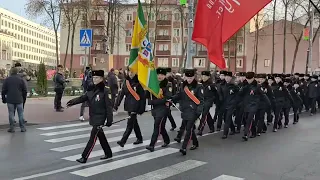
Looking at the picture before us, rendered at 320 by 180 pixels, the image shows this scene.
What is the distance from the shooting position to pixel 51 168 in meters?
7.52

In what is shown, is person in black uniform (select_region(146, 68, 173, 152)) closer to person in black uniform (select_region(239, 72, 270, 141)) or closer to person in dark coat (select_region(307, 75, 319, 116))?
person in black uniform (select_region(239, 72, 270, 141))

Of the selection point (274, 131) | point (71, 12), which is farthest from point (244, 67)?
point (274, 131)

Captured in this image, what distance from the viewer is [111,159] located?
8344mm

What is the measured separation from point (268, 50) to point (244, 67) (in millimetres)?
7296

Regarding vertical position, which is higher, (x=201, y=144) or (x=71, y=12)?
(x=71, y=12)

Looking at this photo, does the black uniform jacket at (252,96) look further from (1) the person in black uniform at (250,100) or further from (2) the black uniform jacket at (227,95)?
(2) the black uniform jacket at (227,95)

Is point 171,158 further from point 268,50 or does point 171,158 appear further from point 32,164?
point 268,50

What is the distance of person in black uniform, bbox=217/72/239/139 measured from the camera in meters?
11.4

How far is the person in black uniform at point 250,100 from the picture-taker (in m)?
11.4

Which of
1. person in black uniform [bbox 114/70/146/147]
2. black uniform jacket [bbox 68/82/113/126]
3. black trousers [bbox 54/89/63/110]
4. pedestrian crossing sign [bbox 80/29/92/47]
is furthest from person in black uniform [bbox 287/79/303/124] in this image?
black uniform jacket [bbox 68/82/113/126]

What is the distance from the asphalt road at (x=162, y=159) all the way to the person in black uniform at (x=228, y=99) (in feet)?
1.31

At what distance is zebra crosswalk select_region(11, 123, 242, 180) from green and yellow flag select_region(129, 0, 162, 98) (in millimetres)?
1418

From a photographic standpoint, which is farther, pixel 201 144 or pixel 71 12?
pixel 71 12

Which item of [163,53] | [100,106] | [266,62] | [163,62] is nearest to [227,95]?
[100,106]
